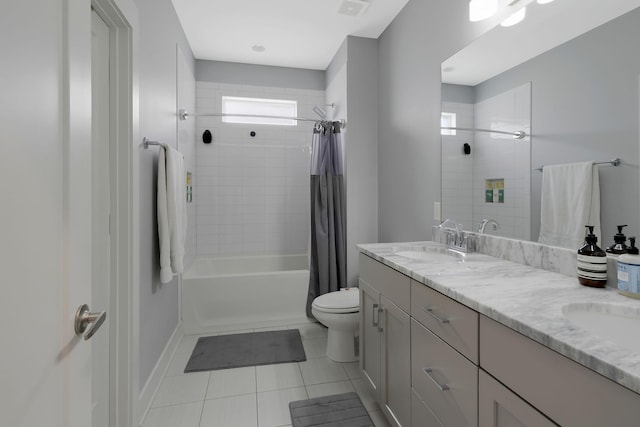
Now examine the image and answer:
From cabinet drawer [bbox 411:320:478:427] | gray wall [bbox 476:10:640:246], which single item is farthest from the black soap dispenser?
cabinet drawer [bbox 411:320:478:427]

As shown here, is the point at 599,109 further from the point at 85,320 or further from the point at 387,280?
the point at 85,320

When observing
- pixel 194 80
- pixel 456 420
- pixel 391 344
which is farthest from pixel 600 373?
pixel 194 80

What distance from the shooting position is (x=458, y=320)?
100 centimetres

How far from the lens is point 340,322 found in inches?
87.1

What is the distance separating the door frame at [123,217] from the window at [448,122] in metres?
1.73

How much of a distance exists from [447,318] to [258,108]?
3.29m

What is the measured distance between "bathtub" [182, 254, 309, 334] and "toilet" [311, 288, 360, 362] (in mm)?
664

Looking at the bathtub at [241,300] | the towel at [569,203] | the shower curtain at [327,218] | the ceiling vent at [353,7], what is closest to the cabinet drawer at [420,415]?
the towel at [569,203]

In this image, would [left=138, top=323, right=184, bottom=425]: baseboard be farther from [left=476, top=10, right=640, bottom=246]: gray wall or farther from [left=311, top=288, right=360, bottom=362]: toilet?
→ [left=476, top=10, right=640, bottom=246]: gray wall

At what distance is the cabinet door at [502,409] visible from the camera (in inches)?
28.4

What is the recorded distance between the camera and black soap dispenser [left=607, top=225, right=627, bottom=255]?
105cm

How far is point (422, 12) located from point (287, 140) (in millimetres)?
1962

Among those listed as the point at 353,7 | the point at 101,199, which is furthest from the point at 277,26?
the point at 101,199

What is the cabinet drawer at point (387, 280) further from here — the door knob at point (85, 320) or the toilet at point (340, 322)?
the door knob at point (85, 320)
